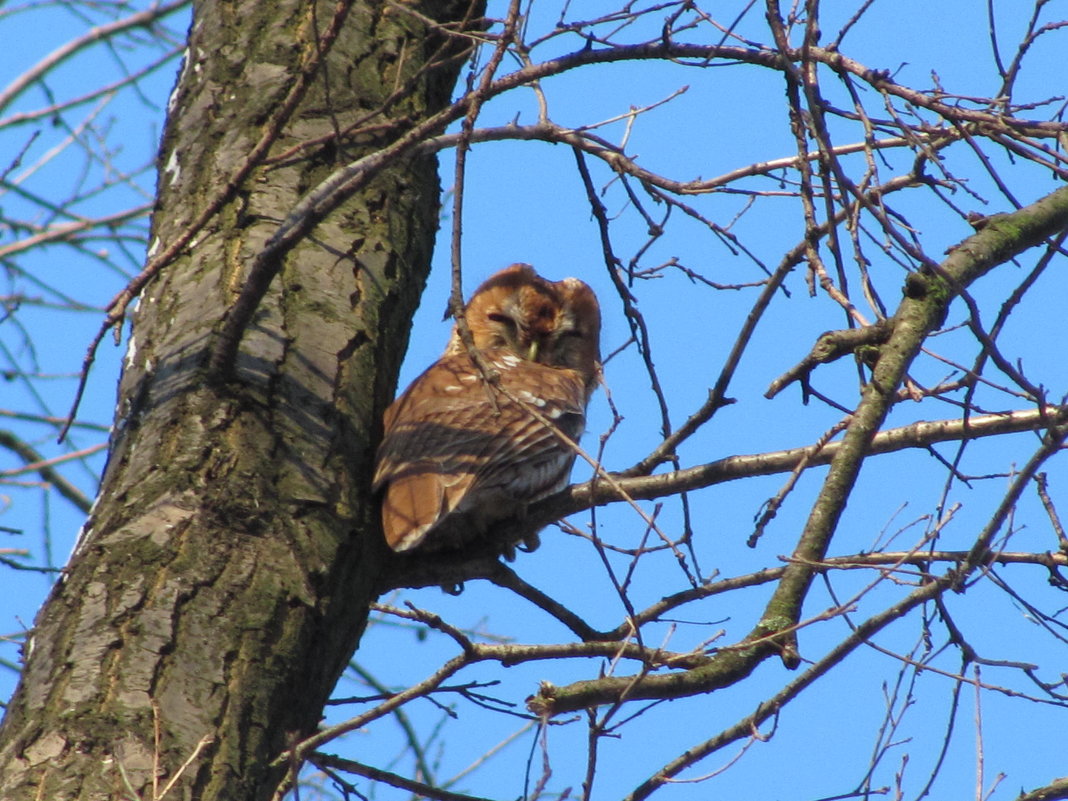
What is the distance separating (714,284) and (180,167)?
1679 millimetres

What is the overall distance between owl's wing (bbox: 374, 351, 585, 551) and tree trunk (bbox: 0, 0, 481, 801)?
97 mm

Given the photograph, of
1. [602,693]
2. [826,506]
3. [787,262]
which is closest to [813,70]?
[787,262]

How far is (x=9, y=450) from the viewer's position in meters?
5.61

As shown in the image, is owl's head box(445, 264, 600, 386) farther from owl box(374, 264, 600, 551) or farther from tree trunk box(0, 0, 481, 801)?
tree trunk box(0, 0, 481, 801)

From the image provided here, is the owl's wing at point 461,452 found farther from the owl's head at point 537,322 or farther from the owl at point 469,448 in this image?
the owl's head at point 537,322

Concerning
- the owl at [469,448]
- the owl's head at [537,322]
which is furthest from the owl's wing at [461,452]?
the owl's head at [537,322]

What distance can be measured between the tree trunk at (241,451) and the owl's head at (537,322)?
1457 millimetres

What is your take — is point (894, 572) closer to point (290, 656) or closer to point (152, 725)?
point (290, 656)

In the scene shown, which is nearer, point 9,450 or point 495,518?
point 495,518

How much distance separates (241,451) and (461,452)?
83 cm

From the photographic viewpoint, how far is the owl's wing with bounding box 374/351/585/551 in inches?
127

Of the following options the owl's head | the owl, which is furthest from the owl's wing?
the owl's head

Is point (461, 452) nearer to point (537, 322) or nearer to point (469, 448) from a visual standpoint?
point (469, 448)

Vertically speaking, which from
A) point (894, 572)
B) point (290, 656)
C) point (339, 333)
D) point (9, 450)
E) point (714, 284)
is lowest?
point (290, 656)
